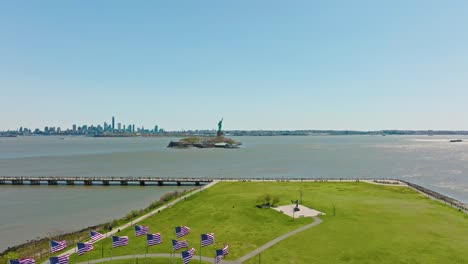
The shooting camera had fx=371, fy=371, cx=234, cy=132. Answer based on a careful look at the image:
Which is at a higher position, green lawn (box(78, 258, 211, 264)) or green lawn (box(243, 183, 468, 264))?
green lawn (box(243, 183, 468, 264))

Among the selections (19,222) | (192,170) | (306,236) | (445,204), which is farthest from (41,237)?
(192,170)

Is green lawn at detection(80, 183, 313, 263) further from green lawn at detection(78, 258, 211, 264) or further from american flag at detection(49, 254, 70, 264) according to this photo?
american flag at detection(49, 254, 70, 264)

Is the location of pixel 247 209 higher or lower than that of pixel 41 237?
higher

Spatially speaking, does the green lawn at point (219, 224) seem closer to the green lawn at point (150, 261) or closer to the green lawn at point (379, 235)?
the green lawn at point (150, 261)

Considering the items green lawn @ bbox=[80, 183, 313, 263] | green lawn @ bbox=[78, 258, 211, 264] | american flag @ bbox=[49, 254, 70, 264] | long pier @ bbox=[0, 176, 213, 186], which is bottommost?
long pier @ bbox=[0, 176, 213, 186]

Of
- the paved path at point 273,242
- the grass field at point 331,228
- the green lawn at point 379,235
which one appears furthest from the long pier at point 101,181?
the paved path at point 273,242

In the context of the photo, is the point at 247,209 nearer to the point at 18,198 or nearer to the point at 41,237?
the point at 41,237

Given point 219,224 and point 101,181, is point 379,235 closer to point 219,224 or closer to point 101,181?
point 219,224

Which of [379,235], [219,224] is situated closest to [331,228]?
[379,235]

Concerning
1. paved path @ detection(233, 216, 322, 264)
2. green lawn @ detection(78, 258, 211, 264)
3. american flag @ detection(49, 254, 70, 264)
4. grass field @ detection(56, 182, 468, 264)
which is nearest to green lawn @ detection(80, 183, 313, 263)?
grass field @ detection(56, 182, 468, 264)
